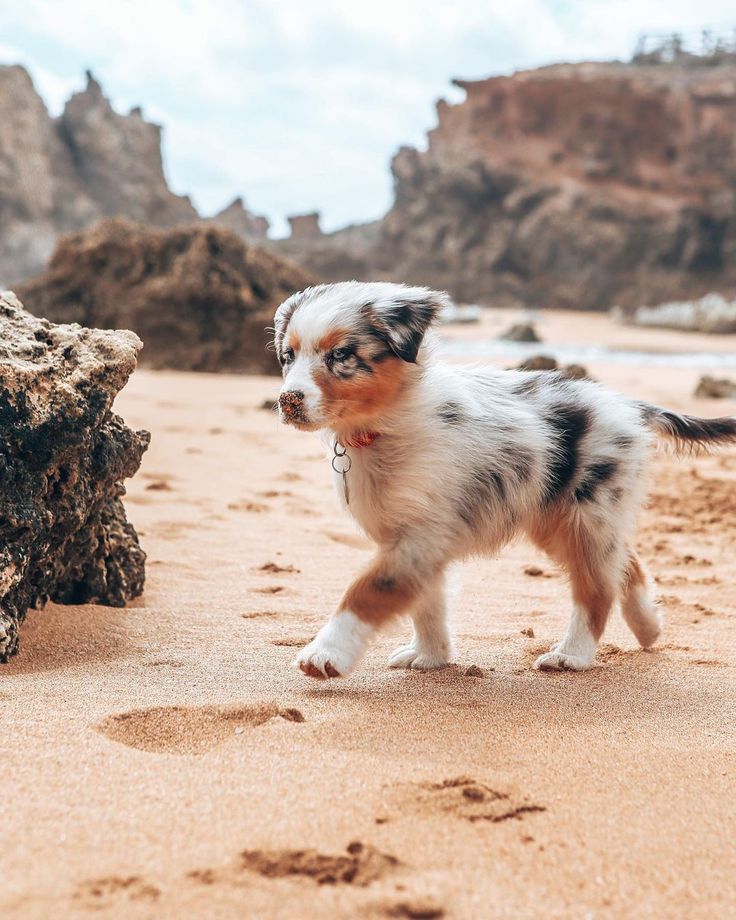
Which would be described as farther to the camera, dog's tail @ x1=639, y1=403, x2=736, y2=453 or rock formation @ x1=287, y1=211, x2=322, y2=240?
rock formation @ x1=287, y1=211, x2=322, y2=240

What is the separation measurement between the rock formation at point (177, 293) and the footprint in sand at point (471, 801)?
34.5 feet

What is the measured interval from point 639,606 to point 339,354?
1.58 m

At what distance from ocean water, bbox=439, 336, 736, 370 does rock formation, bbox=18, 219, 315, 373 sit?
5.43 meters

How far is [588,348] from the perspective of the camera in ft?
67.4

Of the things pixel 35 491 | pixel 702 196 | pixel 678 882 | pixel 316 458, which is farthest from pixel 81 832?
pixel 702 196

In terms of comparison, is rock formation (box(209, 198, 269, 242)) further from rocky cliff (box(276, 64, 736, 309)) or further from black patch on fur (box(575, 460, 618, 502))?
black patch on fur (box(575, 460, 618, 502))

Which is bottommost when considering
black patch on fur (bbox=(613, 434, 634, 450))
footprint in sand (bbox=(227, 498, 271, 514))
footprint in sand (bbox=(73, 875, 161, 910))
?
footprint in sand (bbox=(73, 875, 161, 910))

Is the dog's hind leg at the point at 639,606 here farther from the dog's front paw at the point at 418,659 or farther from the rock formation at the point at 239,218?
the rock formation at the point at 239,218

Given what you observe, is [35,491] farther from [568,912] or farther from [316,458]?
[316,458]

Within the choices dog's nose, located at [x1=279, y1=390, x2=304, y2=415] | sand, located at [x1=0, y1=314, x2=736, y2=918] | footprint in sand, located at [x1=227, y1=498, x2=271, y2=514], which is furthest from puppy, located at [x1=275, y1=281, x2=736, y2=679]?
footprint in sand, located at [x1=227, y1=498, x2=271, y2=514]

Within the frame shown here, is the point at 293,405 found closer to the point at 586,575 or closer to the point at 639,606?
the point at 586,575

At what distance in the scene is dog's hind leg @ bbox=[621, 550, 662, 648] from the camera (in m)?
3.88

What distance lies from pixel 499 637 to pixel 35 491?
1.93 m

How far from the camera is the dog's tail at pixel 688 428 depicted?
158 inches
